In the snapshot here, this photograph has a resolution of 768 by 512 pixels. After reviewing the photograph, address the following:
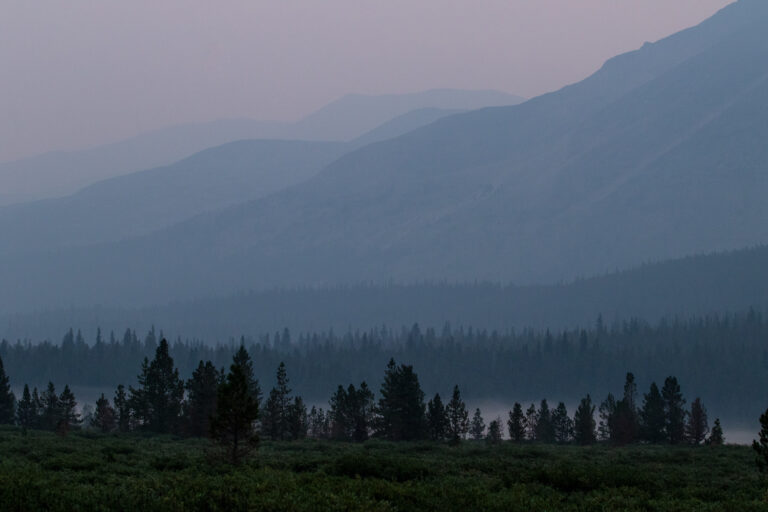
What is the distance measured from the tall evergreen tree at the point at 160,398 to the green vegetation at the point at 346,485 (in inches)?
1863

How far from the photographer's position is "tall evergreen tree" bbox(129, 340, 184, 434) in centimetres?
10819

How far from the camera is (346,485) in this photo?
1391 inches

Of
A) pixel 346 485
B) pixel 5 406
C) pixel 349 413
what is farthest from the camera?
pixel 5 406

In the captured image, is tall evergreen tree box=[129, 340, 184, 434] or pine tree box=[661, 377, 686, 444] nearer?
tall evergreen tree box=[129, 340, 184, 434]

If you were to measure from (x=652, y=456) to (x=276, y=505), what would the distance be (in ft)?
170

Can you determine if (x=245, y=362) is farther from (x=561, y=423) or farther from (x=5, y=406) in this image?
(x=561, y=423)

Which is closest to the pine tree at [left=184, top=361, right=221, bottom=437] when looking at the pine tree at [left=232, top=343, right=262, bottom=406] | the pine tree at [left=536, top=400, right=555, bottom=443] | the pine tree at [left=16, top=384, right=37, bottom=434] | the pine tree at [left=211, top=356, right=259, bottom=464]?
the pine tree at [left=232, top=343, right=262, bottom=406]

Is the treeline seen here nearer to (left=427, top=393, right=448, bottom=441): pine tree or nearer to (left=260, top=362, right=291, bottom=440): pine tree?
(left=260, top=362, right=291, bottom=440): pine tree

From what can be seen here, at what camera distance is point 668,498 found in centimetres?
3841

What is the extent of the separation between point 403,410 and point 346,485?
230 feet

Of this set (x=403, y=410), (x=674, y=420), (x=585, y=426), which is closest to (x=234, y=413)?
(x=403, y=410)

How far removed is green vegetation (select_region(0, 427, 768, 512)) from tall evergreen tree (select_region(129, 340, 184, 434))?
47308mm

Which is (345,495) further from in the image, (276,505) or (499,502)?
(499,502)

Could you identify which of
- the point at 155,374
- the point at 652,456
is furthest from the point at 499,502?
the point at 155,374
